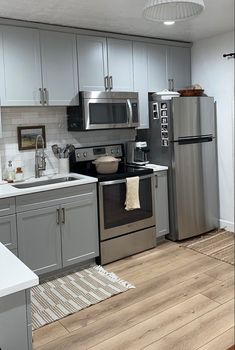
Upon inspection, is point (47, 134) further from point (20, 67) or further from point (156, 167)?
point (156, 167)

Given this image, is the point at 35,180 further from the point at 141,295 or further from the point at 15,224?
the point at 141,295

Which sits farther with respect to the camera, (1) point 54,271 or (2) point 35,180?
(2) point 35,180

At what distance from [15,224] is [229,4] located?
263cm

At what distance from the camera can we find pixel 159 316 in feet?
8.71

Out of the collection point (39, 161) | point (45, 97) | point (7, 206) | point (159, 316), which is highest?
point (45, 97)

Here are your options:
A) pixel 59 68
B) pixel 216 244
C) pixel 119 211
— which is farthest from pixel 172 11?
pixel 216 244

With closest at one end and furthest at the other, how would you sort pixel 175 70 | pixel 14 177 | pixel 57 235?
pixel 57 235 < pixel 14 177 < pixel 175 70

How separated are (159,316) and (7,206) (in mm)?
1481

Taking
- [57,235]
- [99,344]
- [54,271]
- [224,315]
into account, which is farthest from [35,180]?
[224,315]

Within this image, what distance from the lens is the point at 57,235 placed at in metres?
3.23

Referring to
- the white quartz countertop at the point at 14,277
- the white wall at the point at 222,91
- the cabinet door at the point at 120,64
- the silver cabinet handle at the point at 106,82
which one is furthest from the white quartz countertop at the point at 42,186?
the white wall at the point at 222,91

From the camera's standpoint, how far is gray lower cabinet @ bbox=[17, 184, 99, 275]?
3.05 metres

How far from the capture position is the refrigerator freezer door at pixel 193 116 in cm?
390

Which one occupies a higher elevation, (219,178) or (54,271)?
(219,178)
